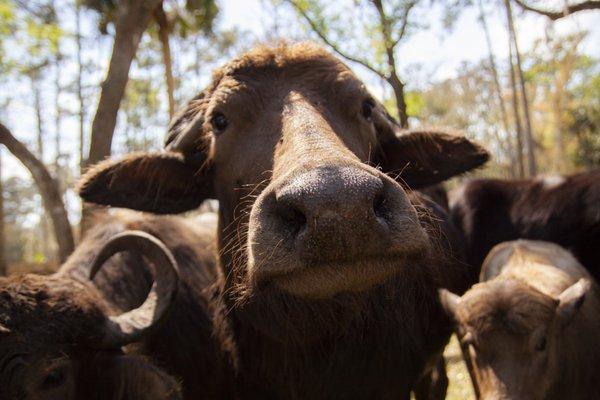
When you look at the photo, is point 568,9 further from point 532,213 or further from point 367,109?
point 367,109

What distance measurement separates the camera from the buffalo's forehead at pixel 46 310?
3078 mm

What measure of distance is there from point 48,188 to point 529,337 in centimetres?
645

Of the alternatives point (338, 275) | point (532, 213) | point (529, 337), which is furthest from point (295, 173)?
point (532, 213)

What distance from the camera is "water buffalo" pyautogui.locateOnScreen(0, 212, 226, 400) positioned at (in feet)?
9.96

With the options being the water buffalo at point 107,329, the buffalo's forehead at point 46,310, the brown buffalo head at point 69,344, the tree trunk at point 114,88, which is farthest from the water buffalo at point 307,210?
the tree trunk at point 114,88

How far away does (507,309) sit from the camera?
4.49 m

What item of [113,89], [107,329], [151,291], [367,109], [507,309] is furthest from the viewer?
[113,89]

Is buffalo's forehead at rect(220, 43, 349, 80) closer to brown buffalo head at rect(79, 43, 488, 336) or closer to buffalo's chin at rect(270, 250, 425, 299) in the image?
brown buffalo head at rect(79, 43, 488, 336)

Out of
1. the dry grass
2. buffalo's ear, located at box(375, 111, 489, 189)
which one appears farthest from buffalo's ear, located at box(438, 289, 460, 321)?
the dry grass

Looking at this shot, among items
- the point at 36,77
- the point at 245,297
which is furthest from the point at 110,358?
the point at 36,77

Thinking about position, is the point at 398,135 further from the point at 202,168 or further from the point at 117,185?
the point at 117,185

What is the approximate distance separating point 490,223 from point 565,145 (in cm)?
3738

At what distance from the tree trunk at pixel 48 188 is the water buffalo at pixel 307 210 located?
3.94 metres

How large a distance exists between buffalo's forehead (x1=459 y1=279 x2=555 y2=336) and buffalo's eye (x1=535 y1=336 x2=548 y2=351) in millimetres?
113
